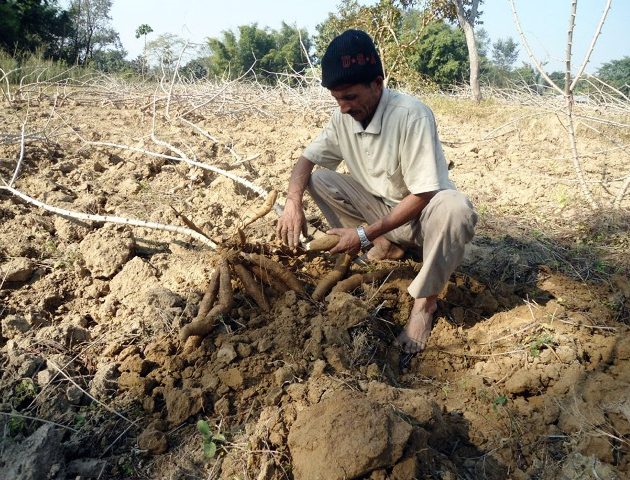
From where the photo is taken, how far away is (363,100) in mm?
2170

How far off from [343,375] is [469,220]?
0.91 metres

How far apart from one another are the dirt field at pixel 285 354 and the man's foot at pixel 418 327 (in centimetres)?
6

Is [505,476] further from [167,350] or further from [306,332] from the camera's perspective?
[167,350]

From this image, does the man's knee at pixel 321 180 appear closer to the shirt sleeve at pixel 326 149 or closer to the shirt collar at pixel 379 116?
the shirt sleeve at pixel 326 149

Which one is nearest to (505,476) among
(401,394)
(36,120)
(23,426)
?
(401,394)

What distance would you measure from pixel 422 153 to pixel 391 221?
0.35 m

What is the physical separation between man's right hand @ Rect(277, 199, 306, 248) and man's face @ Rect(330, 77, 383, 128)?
1.94 feet

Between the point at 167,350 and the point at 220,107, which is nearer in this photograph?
the point at 167,350

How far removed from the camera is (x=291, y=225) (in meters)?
2.50

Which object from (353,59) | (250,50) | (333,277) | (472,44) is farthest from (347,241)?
(250,50)

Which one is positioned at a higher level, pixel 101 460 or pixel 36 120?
pixel 36 120

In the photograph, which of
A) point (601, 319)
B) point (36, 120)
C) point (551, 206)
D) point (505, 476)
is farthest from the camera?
point (36, 120)

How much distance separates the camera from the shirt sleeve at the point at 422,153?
6.96 ft

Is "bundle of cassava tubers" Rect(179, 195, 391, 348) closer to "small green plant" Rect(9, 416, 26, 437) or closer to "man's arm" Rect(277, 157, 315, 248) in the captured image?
"man's arm" Rect(277, 157, 315, 248)
